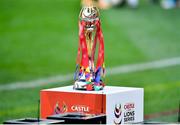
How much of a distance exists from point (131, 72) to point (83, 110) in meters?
11.1

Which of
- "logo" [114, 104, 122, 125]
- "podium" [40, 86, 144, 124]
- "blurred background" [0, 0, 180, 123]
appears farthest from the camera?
"blurred background" [0, 0, 180, 123]

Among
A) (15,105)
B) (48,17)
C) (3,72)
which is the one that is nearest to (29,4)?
(48,17)

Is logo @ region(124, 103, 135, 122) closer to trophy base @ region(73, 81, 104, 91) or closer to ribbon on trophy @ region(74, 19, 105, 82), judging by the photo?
trophy base @ region(73, 81, 104, 91)

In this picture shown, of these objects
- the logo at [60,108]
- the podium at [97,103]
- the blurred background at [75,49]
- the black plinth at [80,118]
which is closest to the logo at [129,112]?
the podium at [97,103]

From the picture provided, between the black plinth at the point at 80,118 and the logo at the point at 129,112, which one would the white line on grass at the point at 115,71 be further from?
the black plinth at the point at 80,118

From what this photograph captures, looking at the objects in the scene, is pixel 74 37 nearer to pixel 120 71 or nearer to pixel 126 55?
pixel 126 55

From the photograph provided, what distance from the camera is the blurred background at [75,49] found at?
15869 millimetres

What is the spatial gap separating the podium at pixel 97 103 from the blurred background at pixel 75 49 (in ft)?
14.6

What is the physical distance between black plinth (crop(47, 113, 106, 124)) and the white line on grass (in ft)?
31.0

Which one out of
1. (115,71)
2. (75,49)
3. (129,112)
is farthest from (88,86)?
(75,49)

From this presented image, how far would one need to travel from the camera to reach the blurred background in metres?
15.9

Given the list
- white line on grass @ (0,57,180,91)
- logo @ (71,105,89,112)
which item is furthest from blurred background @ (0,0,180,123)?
logo @ (71,105,89,112)

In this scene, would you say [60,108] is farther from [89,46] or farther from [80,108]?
[89,46]

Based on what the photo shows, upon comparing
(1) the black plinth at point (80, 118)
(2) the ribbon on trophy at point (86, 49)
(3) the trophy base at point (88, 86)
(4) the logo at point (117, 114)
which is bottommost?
(1) the black plinth at point (80, 118)
